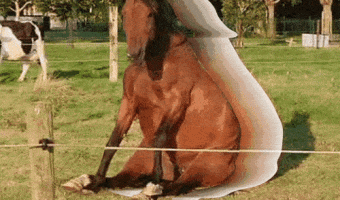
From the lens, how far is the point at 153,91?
4.21 m

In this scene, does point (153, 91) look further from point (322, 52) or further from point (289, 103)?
point (322, 52)

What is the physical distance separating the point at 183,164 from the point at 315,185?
153cm

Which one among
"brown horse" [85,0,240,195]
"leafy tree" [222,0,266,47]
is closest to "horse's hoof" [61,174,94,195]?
"brown horse" [85,0,240,195]

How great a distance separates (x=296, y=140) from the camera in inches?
292

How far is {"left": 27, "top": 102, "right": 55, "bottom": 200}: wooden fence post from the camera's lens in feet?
11.8

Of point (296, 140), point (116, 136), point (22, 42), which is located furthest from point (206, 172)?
point (22, 42)

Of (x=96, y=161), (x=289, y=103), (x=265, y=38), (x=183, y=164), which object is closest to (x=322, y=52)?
(x=265, y=38)

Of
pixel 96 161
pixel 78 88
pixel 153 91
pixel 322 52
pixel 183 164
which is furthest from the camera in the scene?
pixel 322 52

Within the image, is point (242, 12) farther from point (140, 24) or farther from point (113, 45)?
point (140, 24)

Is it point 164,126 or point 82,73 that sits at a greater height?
point 164,126

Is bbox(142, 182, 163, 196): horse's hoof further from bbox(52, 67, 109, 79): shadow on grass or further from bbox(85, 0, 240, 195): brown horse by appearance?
bbox(52, 67, 109, 79): shadow on grass

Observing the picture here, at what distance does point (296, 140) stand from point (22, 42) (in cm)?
989

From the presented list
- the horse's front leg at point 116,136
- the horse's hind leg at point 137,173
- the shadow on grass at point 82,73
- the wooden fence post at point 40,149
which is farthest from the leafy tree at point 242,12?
the wooden fence post at point 40,149

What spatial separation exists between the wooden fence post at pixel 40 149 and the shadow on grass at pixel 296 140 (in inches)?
97.0
